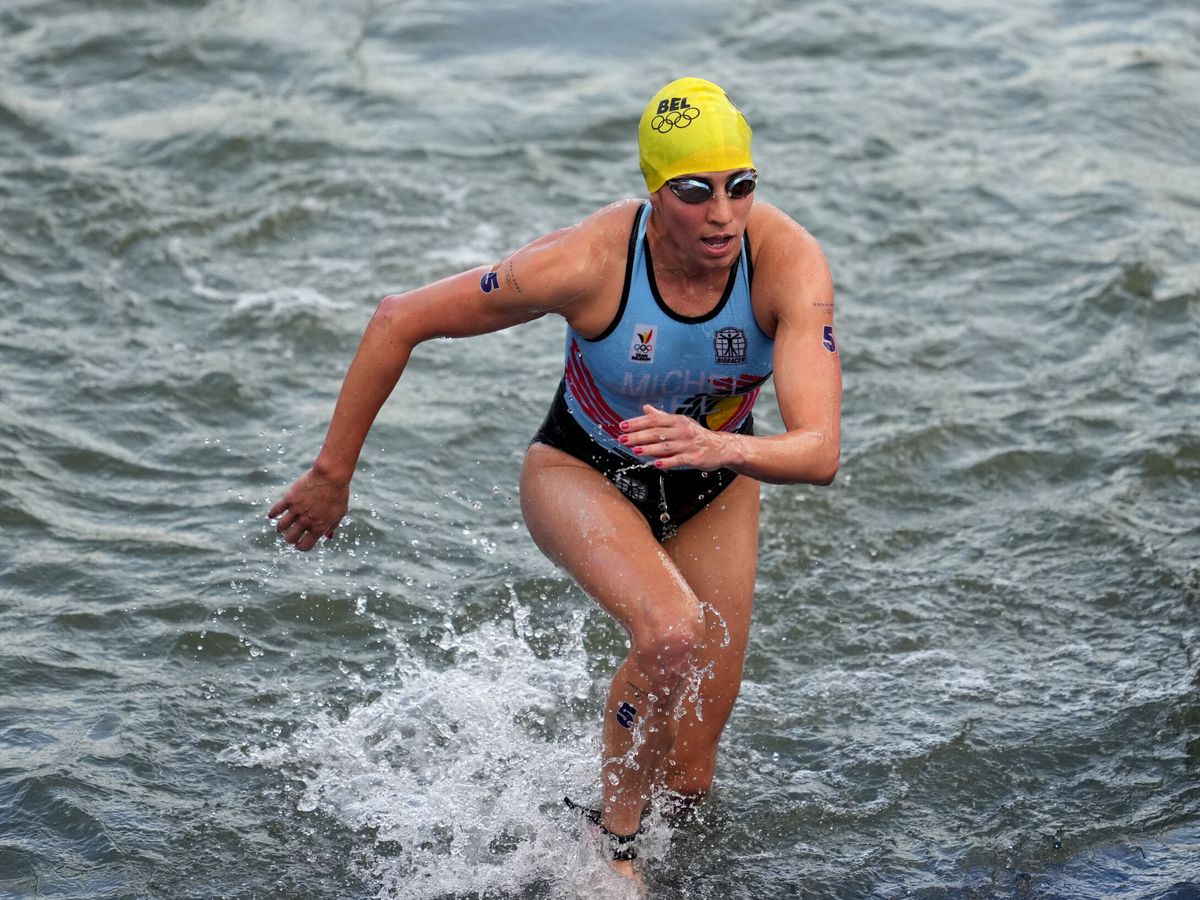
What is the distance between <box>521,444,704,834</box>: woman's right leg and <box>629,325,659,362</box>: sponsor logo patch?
0.50 m

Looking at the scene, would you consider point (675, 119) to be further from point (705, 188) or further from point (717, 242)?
point (717, 242)

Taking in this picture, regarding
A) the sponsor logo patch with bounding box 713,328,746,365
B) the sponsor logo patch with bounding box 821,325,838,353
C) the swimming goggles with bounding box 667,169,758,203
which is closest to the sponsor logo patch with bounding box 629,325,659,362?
the sponsor logo patch with bounding box 713,328,746,365

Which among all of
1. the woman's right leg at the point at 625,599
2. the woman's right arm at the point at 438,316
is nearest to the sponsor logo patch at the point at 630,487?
the woman's right leg at the point at 625,599

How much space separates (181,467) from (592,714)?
3.12 metres

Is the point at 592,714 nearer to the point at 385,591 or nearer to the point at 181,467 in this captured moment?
the point at 385,591

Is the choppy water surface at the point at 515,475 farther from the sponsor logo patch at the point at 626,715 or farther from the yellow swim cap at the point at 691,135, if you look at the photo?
the yellow swim cap at the point at 691,135

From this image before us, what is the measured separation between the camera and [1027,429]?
958cm

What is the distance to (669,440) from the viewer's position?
4781mm

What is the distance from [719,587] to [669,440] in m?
1.36

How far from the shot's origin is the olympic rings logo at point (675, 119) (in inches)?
216

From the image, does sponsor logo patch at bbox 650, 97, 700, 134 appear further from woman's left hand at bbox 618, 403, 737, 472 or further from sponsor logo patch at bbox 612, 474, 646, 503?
sponsor logo patch at bbox 612, 474, 646, 503

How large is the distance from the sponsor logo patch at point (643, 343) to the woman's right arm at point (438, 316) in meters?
0.22

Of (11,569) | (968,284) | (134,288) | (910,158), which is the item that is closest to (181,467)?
(11,569)

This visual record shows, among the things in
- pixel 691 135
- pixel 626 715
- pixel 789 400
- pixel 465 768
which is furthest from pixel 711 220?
pixel 465 768
